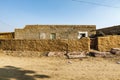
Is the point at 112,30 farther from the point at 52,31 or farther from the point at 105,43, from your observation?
the point at 52,31

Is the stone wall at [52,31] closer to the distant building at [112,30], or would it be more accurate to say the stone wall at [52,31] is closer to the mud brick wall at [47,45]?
the distant building at [112,30]

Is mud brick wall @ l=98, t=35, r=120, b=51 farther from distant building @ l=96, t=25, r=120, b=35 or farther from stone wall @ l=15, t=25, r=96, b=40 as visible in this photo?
stone wall @ l=15, t=25, r=96, b=40

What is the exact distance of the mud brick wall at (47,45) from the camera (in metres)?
13.9

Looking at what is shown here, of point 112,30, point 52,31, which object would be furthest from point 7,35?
point 112,30

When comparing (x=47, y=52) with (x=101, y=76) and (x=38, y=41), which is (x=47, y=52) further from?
(x=101, y=76)

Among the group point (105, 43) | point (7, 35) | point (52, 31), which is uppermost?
point (52, 31)

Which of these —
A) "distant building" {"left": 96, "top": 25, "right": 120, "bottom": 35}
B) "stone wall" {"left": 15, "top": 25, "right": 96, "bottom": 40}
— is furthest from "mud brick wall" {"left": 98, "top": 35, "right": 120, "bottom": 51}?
"stone wall" {"left": 15, "top": 25, "right": 96, "bottom": 40}

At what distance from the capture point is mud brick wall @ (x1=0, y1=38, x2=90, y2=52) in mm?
13891

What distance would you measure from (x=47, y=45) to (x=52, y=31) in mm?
11304

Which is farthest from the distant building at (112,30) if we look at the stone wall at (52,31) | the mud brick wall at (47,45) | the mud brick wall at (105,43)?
the mud brick wall at (47,45)

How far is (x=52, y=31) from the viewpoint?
2553 cm

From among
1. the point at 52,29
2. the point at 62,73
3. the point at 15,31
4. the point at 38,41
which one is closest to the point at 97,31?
the point at 52,29

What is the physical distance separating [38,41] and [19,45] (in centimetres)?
151

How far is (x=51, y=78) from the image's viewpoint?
7.63 m
